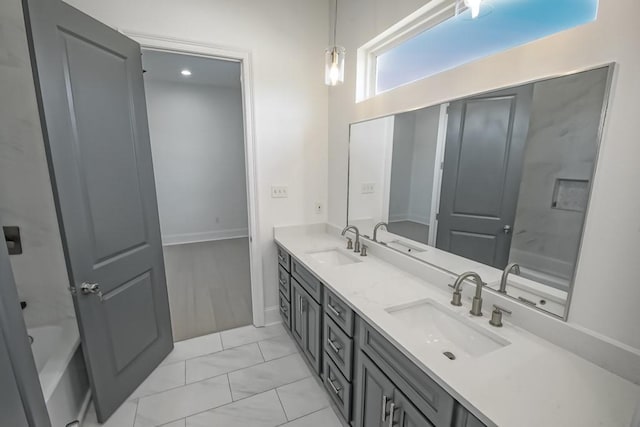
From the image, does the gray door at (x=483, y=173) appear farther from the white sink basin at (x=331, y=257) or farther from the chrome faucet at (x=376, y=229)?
the white sink basin at (x=331, y=257)

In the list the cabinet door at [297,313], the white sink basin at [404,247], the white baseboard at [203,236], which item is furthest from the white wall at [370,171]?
the white baseboard at [203,236]

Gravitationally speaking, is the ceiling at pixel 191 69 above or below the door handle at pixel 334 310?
above

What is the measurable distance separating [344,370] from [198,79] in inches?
183

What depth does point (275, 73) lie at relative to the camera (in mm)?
2299

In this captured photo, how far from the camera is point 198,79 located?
14.5 feet

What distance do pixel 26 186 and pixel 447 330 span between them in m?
2.59

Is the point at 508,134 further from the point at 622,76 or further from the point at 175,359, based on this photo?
the point at 175,359

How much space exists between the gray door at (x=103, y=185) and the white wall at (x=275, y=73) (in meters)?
0.30

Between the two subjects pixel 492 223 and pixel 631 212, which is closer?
pixel 631 212

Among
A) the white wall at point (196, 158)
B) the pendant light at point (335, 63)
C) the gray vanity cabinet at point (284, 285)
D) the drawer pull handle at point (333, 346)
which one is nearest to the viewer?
the drawer pull handle at point (333, 346)

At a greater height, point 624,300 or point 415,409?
point 624,300

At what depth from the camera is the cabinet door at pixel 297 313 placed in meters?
2.06

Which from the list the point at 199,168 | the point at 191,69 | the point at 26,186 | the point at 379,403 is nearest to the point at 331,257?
the point at 379,403

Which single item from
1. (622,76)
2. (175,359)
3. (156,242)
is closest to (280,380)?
(175,359)
